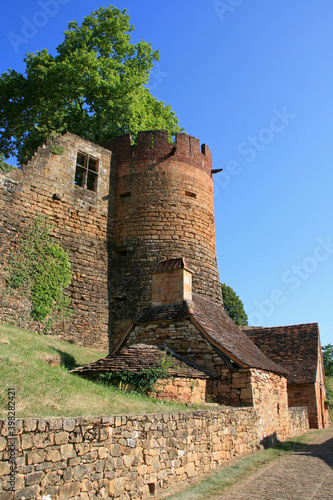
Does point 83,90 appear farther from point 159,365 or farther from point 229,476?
point 229,476

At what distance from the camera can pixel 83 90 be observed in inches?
846

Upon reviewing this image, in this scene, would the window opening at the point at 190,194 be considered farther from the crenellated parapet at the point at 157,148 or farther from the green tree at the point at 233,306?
the green tree at the point at 233,306

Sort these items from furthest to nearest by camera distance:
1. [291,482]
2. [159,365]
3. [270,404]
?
[270,404]
[159,365]
[291,482]

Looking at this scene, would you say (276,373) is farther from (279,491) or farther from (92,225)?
(92,225)

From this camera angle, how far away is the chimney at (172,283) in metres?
12.6

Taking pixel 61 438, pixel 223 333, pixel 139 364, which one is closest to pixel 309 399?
pixel 223 333

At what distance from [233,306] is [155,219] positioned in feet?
87.0

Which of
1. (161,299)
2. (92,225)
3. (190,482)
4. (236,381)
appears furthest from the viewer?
(92,225)

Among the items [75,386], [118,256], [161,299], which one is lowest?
[75,386]

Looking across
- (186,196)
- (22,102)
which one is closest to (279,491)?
(186,196)

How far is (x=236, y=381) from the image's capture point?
10.5 metres

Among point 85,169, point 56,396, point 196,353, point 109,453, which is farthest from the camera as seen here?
point 85,169

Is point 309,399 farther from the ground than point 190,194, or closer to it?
closer to it

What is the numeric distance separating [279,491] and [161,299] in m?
6.90
